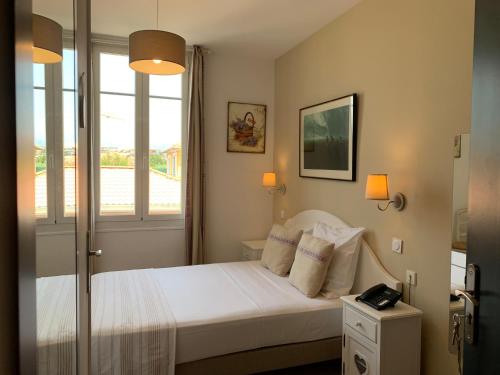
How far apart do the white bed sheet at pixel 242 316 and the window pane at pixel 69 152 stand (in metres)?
1.43

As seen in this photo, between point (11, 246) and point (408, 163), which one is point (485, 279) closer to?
point (11, 246)

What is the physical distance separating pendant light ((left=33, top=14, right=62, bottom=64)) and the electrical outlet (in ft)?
7.86

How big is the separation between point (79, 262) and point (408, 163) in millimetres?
2152

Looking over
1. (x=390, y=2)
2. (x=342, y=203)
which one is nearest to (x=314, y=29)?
(x=390, y=2)

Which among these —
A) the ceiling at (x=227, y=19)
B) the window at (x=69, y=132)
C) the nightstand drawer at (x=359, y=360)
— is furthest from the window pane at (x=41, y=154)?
the ceiling at (x=227, y=19)

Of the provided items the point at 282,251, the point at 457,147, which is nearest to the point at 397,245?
the point at 457,147

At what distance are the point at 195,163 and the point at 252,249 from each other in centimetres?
120

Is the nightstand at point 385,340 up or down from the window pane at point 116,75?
down

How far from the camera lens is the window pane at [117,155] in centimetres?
406

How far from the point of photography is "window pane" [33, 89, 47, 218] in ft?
2.03

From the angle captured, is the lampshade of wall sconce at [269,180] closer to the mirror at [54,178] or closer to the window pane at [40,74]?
the mirror at [54,178]

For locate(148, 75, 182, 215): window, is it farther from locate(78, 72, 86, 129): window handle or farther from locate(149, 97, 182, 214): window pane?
locate(78, 72, 86, 129): window handle

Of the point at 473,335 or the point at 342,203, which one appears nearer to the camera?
the point at 473,335

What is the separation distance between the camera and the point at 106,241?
4.08m
